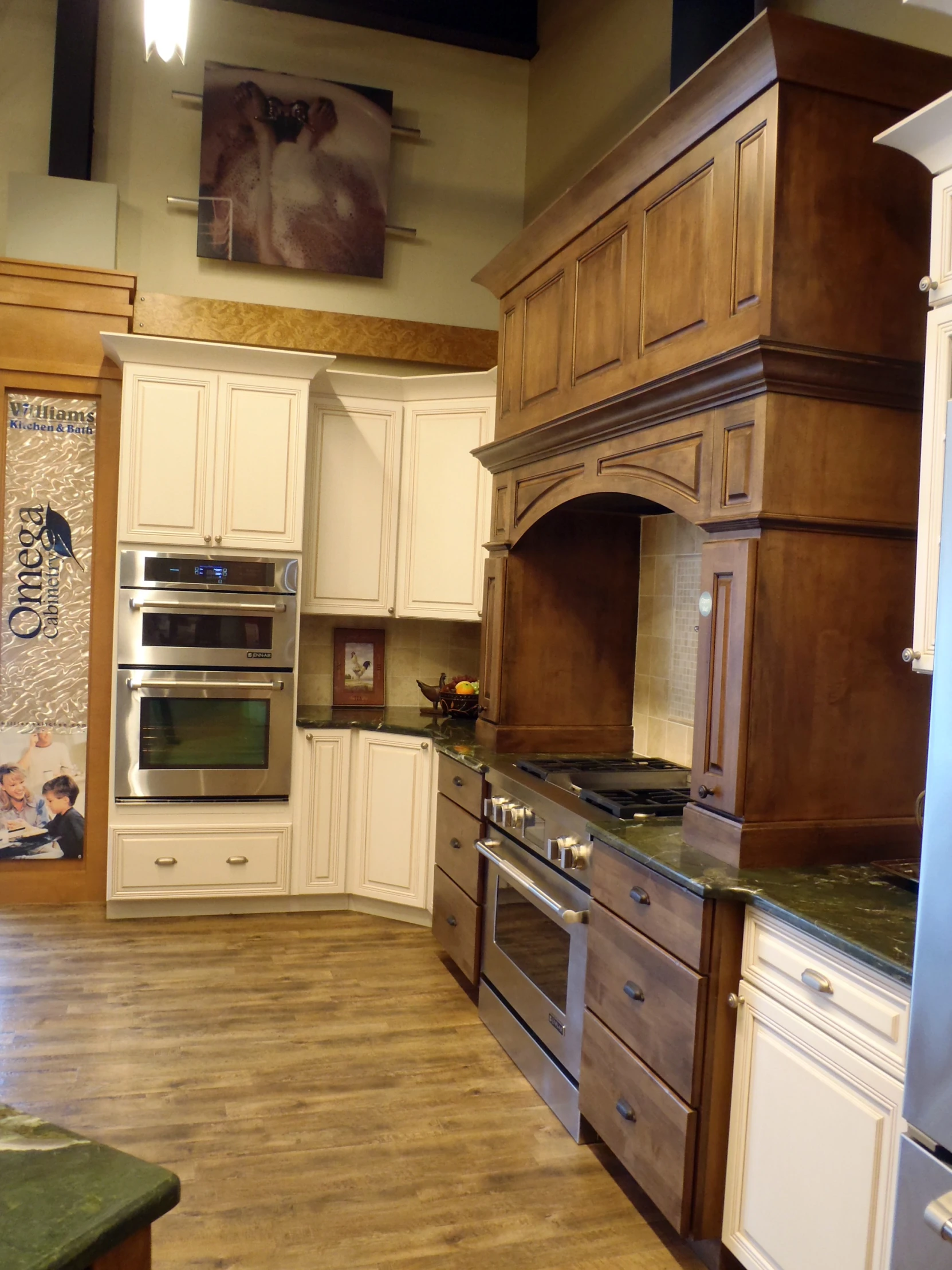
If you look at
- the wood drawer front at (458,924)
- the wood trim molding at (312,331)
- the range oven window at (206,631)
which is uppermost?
the wood trim molding at (312,331)

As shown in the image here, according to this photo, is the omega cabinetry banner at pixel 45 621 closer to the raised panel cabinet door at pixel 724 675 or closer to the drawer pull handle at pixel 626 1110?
the drawer pull handle at pixel 626 1110

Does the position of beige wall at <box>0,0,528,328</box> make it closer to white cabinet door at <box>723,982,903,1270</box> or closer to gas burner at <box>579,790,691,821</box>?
gas burner at <box>579,790,691,821</box>

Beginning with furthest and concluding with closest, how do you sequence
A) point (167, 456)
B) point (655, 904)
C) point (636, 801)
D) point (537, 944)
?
point (167, 456)
point (537, 944)
point (636, 801)
point (655, 904)

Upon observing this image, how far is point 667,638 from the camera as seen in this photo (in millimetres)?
3494

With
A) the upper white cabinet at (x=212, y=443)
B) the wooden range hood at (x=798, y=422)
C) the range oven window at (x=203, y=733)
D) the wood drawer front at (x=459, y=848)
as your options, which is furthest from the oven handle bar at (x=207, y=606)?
the wooden range hood at (x=798, y=422)

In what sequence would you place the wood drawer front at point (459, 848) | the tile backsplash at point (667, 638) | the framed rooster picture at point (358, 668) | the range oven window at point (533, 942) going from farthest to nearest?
the framed rooster picture at point (358, 668) < the wood drawer front at point (459, 848) < the tile backsplash at point (667, 638) < the range oven window at point (533, 942)

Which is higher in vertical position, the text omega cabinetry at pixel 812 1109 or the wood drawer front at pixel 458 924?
the text omega cabinetry at pixel 812 1109

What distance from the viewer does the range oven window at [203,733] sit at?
411 centimetres

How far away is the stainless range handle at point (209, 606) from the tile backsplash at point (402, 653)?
666mm

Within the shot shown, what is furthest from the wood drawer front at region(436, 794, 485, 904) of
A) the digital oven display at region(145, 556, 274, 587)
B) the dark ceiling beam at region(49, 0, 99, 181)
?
the dark ceiling beam at region(49, 0, 99, 181)

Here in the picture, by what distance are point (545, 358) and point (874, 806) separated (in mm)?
1849

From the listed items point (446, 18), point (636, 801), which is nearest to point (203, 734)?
point (636, 801)

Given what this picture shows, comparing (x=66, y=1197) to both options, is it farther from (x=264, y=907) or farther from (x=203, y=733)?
(x=264, y=907)

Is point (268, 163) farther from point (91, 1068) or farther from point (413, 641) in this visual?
point (91, 1068)
